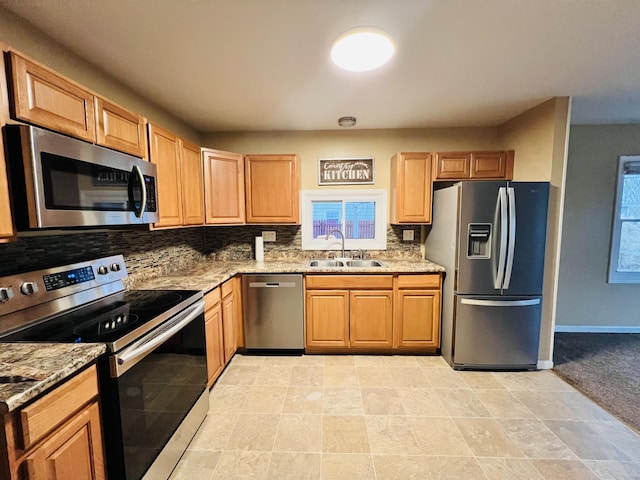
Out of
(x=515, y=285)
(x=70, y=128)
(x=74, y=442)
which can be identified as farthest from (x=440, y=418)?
(x=70, y=128)

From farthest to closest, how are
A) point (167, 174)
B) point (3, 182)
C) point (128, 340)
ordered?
point (167, 174) → point (128, 340) → point (3, 182)

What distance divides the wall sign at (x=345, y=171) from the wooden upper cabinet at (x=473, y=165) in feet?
2.43

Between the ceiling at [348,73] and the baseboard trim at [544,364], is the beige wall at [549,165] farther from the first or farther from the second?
the ceiling at [348,73]

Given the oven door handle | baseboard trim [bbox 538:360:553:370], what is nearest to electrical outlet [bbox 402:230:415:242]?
baseboard trim [bbox 538:360:553:370]

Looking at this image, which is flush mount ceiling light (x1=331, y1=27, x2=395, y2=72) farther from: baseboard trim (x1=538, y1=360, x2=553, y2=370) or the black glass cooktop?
baseboard trim (x1=538, y1=360, x2=553, y2=370)

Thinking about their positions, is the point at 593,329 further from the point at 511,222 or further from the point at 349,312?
the point at 349,312

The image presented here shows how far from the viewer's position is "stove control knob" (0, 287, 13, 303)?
1.18 metres

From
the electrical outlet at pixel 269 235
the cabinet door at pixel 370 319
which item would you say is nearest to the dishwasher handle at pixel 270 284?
the cabinet door at pixel 370 319

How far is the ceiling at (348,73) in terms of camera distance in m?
1.34

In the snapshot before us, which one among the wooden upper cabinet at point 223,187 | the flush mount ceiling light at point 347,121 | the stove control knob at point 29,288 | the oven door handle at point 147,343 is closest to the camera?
the oven door handle at point 147,343

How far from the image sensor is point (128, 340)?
1.18 m

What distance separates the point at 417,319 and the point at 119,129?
284cm

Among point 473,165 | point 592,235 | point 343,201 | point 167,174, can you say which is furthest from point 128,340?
point 592,235

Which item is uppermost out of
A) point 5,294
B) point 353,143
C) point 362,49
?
point 362,49
